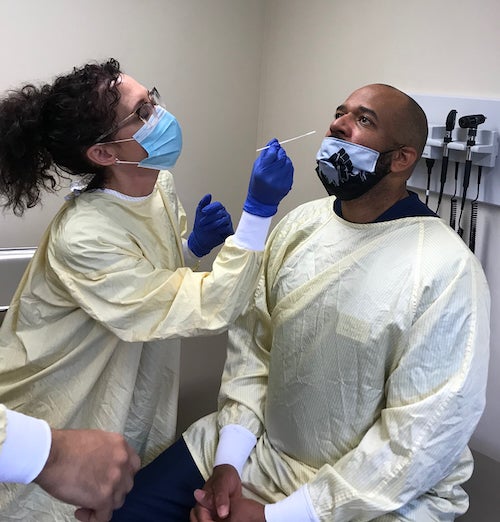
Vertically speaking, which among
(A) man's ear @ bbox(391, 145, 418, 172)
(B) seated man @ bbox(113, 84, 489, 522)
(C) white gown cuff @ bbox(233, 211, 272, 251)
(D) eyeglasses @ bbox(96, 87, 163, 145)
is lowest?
(B) seated man @ bbox(113, 84, 489, 522)

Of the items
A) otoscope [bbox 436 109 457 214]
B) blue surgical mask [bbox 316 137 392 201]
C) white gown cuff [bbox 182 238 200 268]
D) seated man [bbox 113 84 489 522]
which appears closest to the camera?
seated man [bbox 113 84 489 522]

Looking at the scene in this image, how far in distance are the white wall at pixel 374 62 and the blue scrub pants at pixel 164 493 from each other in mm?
838

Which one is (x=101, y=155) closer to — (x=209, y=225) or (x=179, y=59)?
(x=209, y=225)

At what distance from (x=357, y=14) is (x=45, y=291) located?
1.29 m

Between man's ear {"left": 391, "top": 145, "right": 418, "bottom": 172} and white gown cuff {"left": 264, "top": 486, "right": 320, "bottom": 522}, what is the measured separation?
28.2 inches

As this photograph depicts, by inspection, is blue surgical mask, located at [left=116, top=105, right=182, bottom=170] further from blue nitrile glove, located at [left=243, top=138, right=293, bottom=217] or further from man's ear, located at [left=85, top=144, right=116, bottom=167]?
blue nitrile glove, located at [left=243, top=138, right=293, bottom=217]

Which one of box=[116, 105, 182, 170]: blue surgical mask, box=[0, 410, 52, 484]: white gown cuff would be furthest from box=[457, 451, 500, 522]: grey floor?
box=[116, 105, 182, 170]: blue surgical mask

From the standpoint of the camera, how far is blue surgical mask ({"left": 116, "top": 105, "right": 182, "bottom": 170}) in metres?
1.38

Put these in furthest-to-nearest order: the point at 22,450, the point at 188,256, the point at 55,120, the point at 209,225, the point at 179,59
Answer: the point at 179,59 < the point at 188,256 < the point at 209,225 < the point at 55,120 < the point at 22,450

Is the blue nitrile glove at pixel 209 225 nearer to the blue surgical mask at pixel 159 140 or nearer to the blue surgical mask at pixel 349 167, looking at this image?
the blue surgical mask at pixel 159 140

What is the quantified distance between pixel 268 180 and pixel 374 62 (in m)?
0.85

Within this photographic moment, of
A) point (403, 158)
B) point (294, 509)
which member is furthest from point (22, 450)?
point (403, 158)

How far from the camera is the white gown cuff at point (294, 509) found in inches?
48.2

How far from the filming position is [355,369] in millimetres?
1319
